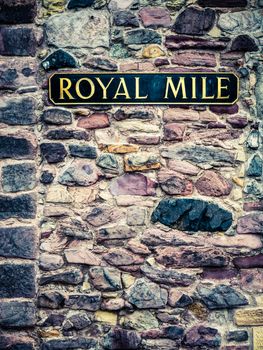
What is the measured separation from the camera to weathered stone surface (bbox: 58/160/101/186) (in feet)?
9.77

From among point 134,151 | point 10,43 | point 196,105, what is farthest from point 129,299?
point 10,43

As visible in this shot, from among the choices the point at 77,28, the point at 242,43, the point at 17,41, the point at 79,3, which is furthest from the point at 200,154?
the point at 17,41

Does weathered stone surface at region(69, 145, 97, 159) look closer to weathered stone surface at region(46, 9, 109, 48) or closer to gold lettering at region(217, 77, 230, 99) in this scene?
weathered stone surface at region(46, 9, 109, 48)

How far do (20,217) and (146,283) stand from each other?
92cm

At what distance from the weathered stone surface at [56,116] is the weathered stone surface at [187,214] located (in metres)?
0.82

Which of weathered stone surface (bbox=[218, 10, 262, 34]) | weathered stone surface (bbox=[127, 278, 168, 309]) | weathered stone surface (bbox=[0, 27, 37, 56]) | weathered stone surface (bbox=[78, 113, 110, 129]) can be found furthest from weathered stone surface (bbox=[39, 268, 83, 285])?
weathered stone surface (bbox=[218, 10, 262, 34])

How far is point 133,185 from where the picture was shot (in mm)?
2992

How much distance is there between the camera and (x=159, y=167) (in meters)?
3.00

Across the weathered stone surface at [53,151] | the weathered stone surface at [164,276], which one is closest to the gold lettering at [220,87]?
the weathered stone surface at [53,151]

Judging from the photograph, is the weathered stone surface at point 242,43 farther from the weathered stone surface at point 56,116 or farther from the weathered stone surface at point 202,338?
the weathered stone surface at point 202,338

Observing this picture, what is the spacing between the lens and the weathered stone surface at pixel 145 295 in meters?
2.97

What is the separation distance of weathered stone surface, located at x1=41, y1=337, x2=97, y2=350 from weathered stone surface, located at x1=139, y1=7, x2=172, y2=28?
2.09 meters

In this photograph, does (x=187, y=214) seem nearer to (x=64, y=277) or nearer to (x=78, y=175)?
(x=78, y=175)

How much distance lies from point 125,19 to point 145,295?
5.89 ft
